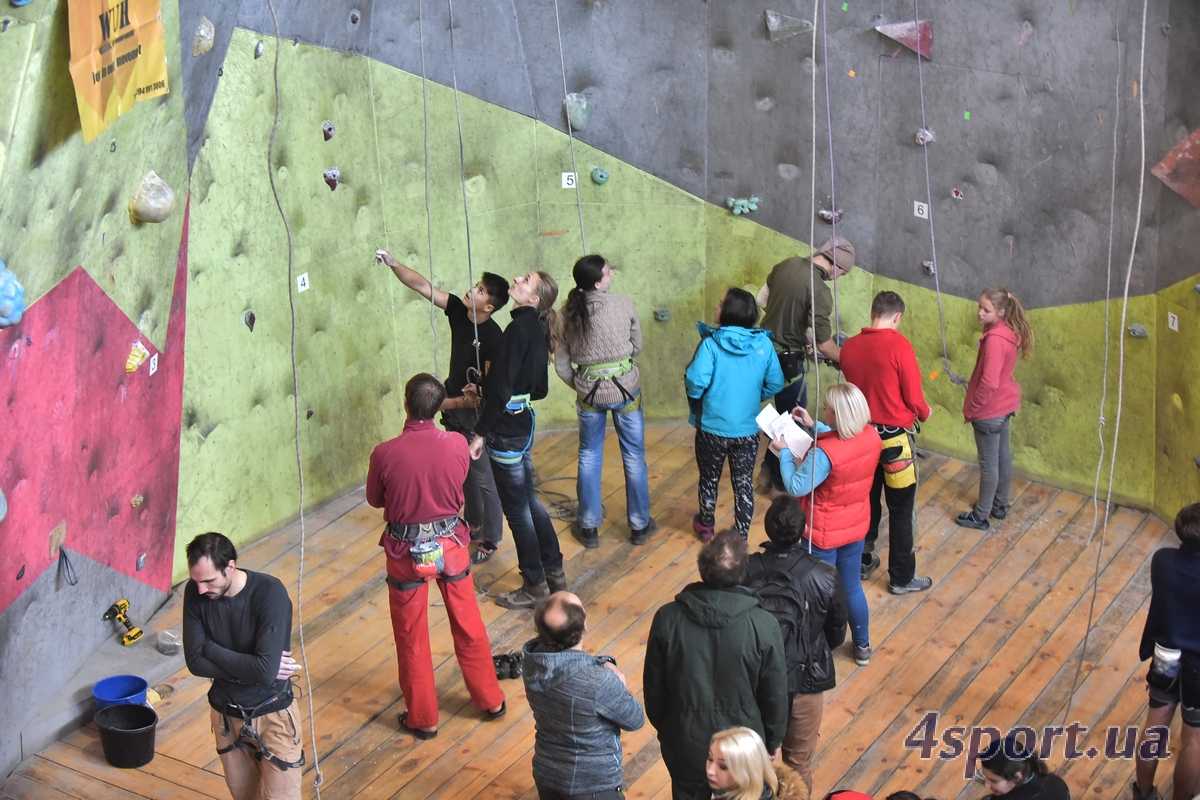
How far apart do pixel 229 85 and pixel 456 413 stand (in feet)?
5.28

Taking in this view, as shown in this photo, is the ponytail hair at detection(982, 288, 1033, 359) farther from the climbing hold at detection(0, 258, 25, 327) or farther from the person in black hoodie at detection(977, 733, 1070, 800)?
the climbing hold at detection(0, 258, 25, 327)

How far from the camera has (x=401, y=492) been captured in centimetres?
521

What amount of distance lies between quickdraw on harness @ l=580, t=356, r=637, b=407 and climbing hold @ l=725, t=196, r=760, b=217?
1.51 meters

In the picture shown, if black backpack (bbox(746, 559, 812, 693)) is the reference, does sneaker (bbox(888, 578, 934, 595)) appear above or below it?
below

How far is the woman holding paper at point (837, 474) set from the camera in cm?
538

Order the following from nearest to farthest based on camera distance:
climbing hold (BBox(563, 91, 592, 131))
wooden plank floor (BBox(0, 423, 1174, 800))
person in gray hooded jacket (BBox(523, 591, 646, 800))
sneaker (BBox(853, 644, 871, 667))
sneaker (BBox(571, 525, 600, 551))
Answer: person in gray hooded jacket (BBox(523, 591, 646, 800))
wooden plank floor (BBox(0, 423, 1174, 800))
sneaker (BBox(853, 644, 871, 667))
sneaker (BBox(571, 525, 600, 551))
climbing hold (BBox(563, 91, 592, 131))

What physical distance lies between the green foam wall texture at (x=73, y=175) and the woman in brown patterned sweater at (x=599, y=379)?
166 centimetres

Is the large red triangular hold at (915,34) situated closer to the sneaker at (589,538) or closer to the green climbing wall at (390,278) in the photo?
the green climbing wall at (390,278)

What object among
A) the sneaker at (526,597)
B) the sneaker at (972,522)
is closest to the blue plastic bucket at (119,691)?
the sneaker at (526,597)

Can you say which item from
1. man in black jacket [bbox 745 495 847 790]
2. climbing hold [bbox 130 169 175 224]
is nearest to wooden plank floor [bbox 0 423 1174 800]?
man in black jacket [bbox 745 495 847 790]

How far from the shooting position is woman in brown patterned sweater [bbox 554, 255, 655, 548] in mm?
6402

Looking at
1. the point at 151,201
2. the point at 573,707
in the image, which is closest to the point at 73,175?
the point at 151,201

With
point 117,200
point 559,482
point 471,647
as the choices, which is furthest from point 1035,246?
point 117,200

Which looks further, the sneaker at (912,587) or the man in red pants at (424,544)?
the sneaker at (912,587)
